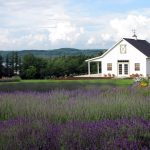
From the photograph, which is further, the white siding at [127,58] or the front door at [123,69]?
the front door at [123,69]

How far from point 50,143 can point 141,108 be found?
4045 millimetres

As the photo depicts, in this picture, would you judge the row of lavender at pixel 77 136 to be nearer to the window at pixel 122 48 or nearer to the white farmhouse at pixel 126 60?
the white farmhouse at pixel 126 60

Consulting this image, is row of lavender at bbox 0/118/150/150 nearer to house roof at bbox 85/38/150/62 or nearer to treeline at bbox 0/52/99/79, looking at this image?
treeline at bbox 0/52/99/79

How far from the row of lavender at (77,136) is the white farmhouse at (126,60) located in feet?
157

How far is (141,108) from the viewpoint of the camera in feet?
28.5

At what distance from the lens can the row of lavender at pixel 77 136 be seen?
4.80 m

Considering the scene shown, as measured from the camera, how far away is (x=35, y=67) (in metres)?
55.7

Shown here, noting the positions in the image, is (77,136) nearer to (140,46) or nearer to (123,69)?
(123,69)

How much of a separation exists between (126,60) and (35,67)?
11.1m

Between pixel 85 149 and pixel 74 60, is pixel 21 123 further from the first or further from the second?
pixel 74 60

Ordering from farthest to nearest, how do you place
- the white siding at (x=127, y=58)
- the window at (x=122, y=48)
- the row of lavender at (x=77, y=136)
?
the window at (x=122, y=48) → the white siding at (x=127, y=58) → the row of lavender at (x=77, y=136)

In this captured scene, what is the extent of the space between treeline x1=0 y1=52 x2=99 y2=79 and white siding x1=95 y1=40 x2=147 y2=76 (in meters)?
4.41

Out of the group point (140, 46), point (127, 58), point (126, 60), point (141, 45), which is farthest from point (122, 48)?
point (141, 45)

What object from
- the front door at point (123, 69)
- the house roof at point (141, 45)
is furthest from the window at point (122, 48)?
the front door at point (123, 69)
